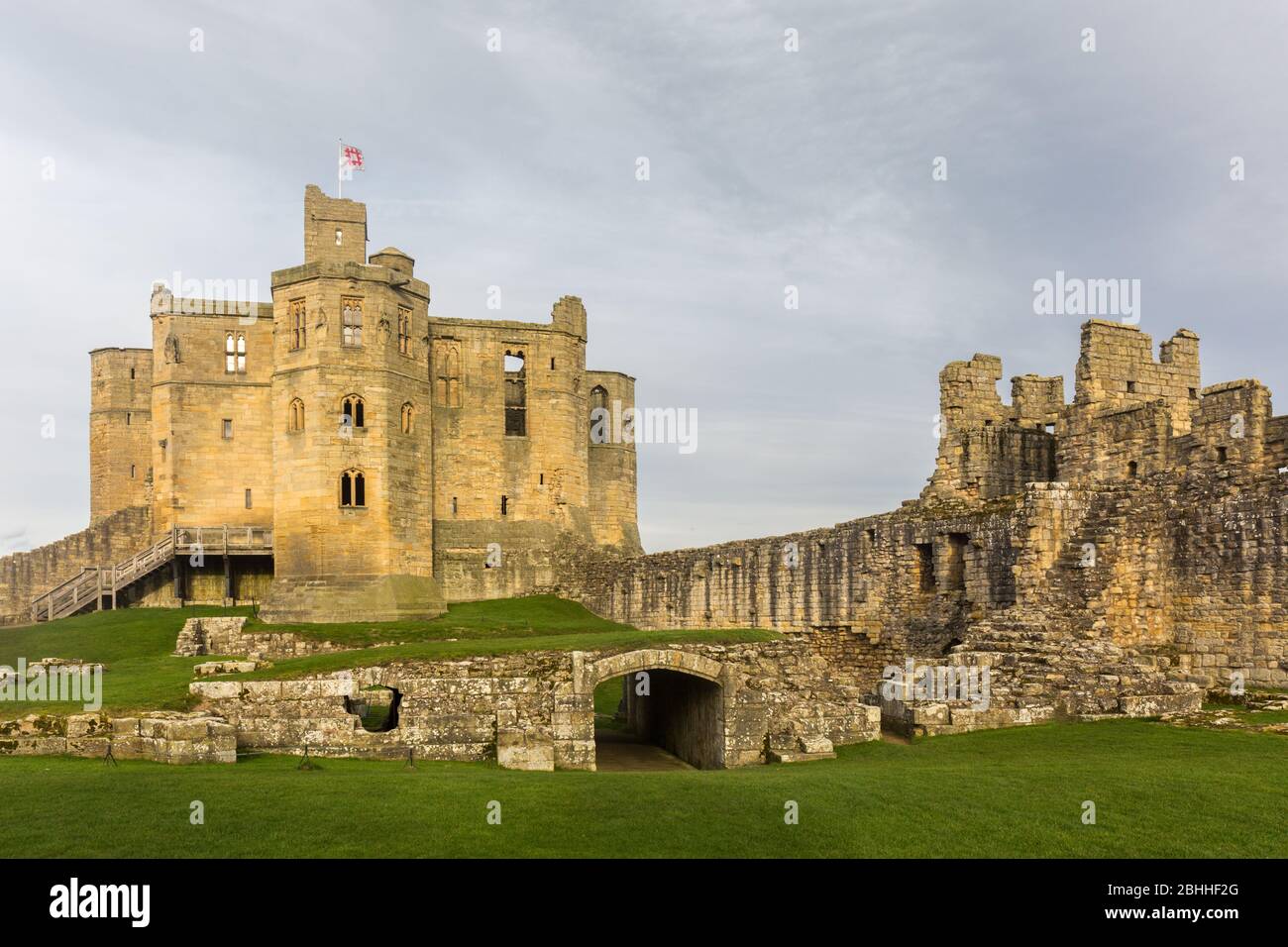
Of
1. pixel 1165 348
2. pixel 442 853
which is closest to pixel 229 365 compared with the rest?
pixel 1165 348

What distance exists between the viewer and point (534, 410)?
172ft

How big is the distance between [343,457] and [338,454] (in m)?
0.22

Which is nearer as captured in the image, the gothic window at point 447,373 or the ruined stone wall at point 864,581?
the ruined stone wall at point 864,581

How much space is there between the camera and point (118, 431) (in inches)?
2147

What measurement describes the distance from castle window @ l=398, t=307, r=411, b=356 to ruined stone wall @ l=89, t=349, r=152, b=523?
17.6 meters

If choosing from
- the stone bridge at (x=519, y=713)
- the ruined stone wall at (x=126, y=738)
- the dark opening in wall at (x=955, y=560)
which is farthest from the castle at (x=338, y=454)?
the dark opening in wall at (x=955, y=560)

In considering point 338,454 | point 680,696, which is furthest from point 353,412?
point 680,696

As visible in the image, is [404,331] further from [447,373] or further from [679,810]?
[679,810]

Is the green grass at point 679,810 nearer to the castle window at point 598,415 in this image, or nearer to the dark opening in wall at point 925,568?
the dark opening in wall at point 925,568

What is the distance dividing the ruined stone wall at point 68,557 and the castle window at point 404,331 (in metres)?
16.5

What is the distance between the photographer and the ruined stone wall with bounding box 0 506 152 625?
53.5 meters

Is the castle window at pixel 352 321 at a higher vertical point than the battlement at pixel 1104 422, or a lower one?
higher

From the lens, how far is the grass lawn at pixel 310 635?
2466 cm
